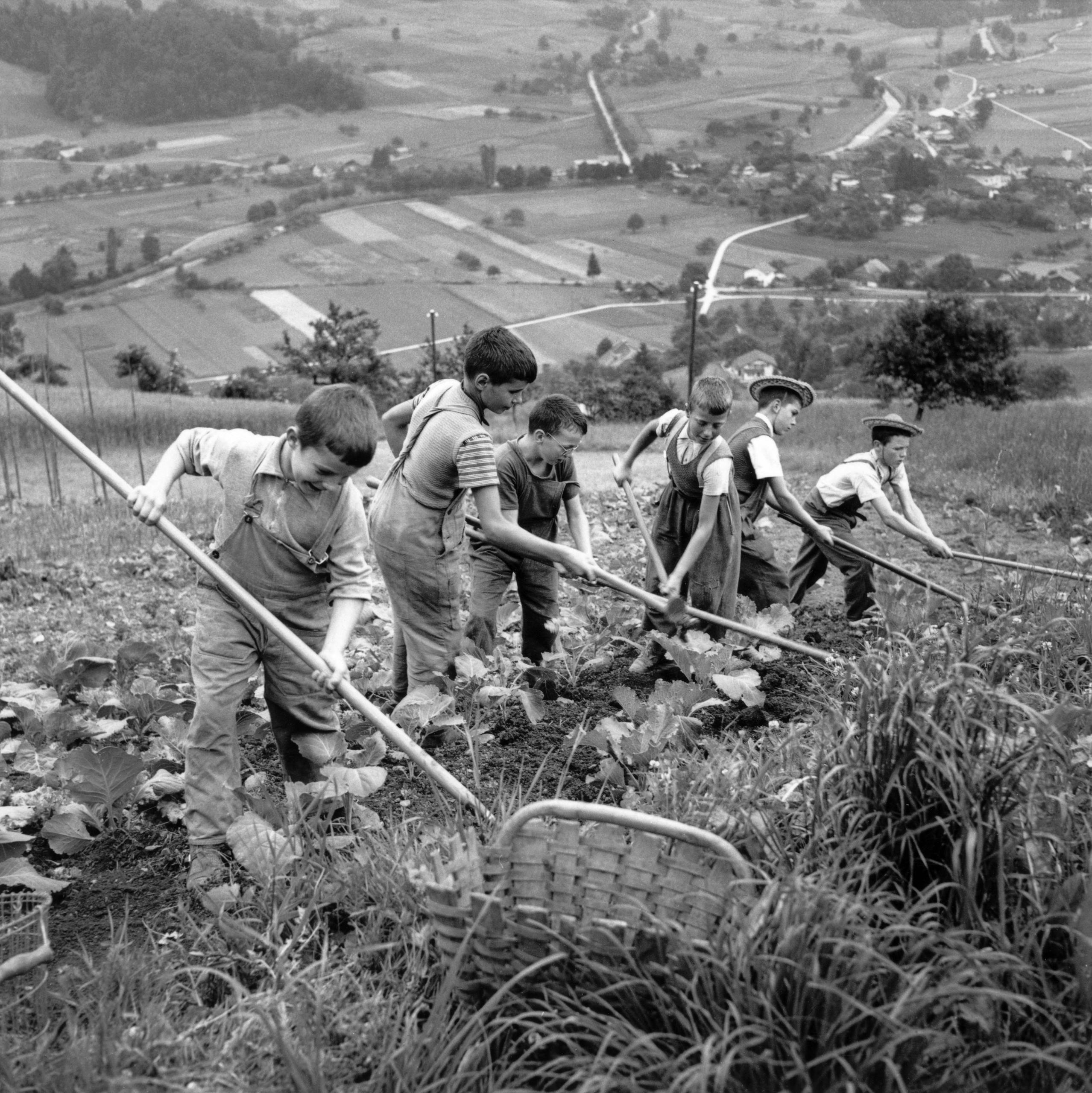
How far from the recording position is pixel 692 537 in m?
5.12

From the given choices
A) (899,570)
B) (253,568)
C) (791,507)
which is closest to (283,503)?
(253,568)

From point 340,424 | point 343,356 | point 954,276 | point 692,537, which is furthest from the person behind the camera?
point 954,276

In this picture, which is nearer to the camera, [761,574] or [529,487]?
[529,487]

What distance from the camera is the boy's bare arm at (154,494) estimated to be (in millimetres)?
2980

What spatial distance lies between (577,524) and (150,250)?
182 feet

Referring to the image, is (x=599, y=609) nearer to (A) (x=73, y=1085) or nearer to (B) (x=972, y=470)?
(A) (x=73, y=1085)

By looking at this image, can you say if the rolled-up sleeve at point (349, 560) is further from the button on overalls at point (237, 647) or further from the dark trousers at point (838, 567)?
the dark trousers at point (838, 567)

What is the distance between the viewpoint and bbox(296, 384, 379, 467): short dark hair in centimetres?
290

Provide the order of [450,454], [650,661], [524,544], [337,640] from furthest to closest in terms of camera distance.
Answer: [650,661]
[524,544]
[450,454]
[337,640]

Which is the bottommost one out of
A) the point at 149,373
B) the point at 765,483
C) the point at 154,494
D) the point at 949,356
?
the point at 149,373

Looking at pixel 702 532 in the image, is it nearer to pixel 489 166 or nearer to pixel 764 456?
pixel 764 456

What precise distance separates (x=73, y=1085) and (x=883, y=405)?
2812 centimetres

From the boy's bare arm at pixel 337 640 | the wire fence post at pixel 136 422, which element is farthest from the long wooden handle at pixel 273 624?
the wire fence post at pixel 136 422

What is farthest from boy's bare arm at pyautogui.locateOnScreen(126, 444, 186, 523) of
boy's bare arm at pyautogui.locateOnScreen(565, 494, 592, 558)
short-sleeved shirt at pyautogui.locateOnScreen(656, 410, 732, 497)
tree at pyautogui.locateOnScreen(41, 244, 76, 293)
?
tree at pyautogui.locateOnScreen(41, 244, 76, 293)
